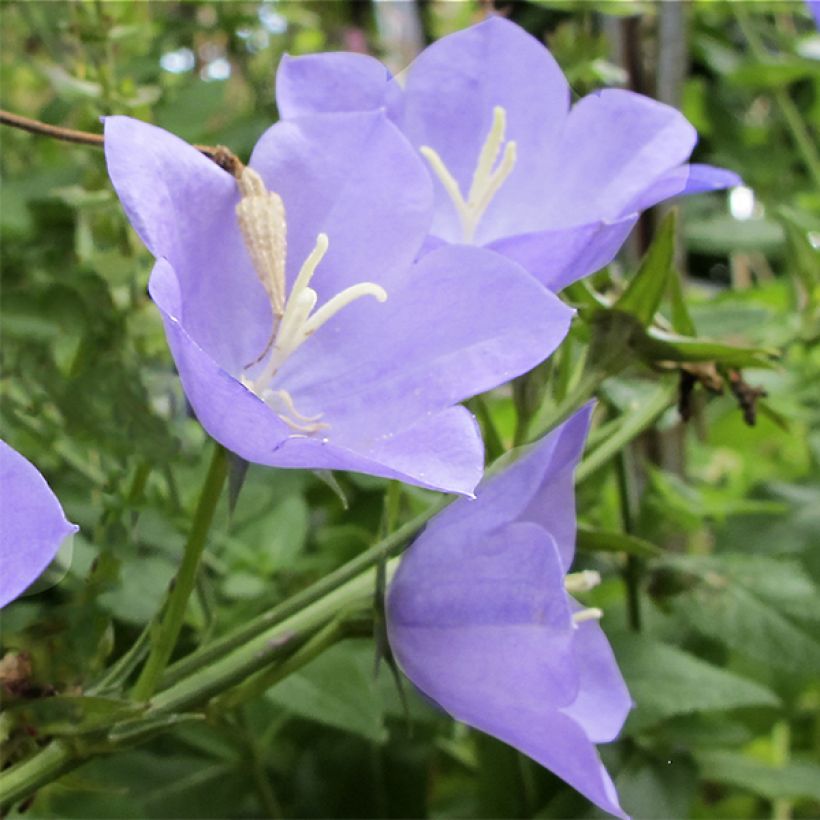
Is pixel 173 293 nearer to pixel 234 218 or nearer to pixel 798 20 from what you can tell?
pixel 234 218

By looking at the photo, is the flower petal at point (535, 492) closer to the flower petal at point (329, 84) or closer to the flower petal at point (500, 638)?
the flower petal at point (500, 638)

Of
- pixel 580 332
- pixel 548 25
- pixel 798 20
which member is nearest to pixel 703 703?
pixel 580 332

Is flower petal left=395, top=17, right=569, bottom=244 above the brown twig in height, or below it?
below

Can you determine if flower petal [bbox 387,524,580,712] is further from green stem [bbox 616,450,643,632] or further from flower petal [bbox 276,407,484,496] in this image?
green stem [bbox 616,450,643,632]

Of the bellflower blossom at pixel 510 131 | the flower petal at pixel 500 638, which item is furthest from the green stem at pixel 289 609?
the bellflower blossom at pixel 510 131

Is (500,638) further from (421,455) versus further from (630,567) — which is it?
(630,567)

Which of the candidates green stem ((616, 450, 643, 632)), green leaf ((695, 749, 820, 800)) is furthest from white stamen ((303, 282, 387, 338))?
green leaf ((695, 749, 820, 800))
